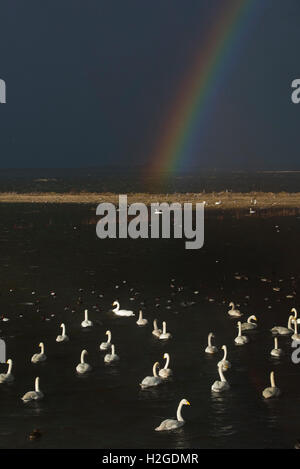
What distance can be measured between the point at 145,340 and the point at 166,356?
3.94 m

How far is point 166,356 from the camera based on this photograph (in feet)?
75.5

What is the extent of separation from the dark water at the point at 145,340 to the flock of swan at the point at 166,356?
0.20 metres

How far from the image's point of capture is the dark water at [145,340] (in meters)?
19.1

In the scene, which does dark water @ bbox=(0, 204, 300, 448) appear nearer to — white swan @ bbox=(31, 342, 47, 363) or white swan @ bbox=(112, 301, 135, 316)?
white swan @ bbox=(31, 342, 47, 363)

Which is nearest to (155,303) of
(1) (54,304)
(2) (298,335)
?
(1) (54,304)

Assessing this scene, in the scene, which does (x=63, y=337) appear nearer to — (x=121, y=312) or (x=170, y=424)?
(x=121, y=312)

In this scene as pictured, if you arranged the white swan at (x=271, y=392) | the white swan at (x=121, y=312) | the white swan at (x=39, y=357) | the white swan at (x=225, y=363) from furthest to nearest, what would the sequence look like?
1. the white swan at (x=121, y=312)
2. the white swan at (x=39, y=357)
3. the white swan at (x=225, y=363)
4. the white swan at (x=271, y=392)

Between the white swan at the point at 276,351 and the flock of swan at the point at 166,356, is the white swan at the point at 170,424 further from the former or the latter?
the white swan at the point at 276,351

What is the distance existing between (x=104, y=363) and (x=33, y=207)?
59869mm

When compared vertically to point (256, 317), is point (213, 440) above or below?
below

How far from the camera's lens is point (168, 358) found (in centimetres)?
2284

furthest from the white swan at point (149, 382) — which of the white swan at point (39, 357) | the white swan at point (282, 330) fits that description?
the white swan at point (282, 330)

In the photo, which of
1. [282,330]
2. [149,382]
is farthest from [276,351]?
[149,382]
